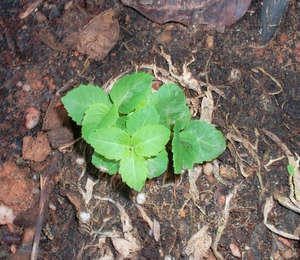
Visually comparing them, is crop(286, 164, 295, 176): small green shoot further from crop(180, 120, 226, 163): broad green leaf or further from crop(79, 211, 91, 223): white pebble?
crop(79, 211, 91, 223): white pebble

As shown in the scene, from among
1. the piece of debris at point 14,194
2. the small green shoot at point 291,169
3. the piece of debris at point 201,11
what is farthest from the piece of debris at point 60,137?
the small green shoot at point 291,169

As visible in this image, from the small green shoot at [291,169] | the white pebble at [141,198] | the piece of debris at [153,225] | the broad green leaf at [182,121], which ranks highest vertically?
the broad green leaf at [182,121]

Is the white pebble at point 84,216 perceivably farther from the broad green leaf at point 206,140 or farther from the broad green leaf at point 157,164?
the broad green leaf at point 206,140

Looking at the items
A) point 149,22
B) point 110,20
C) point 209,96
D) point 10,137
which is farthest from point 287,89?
point 10,137

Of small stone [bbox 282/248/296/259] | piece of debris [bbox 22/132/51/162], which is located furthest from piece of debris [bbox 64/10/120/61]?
small stone [bbox 282/248/296/259]

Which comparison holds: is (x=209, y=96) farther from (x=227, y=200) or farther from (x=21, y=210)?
(x=21, y=210)

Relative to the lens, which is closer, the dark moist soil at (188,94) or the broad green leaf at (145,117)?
the broad green leaf at (145,117)
